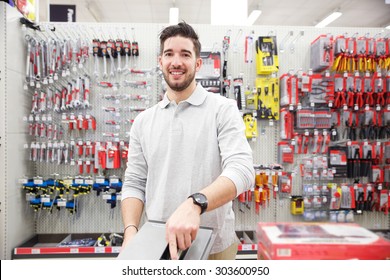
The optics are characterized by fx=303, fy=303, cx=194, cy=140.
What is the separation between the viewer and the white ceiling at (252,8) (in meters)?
6.41

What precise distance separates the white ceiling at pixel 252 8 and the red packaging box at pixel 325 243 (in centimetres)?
662

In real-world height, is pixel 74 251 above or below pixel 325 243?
below

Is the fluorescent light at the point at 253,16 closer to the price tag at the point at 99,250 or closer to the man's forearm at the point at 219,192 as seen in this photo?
the price tag at the point at 99,250

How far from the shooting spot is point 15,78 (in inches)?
106

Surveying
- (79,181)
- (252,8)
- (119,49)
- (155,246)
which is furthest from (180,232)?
(252,8)

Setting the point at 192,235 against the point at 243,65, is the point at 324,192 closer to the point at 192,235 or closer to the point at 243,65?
the point at 243,65

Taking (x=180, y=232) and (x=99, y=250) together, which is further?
(x=99, y=250)

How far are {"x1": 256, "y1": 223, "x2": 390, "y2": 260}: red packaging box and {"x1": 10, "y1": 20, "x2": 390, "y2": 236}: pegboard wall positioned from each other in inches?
103

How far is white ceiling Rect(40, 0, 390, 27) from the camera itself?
253 inches

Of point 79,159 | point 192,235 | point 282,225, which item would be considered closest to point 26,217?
point 79,159

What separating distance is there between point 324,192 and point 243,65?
1.53 meters

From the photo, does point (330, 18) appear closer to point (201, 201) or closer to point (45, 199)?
point (45, 199)

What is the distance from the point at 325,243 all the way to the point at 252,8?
7.08 metres

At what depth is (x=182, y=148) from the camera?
1.11 meters
